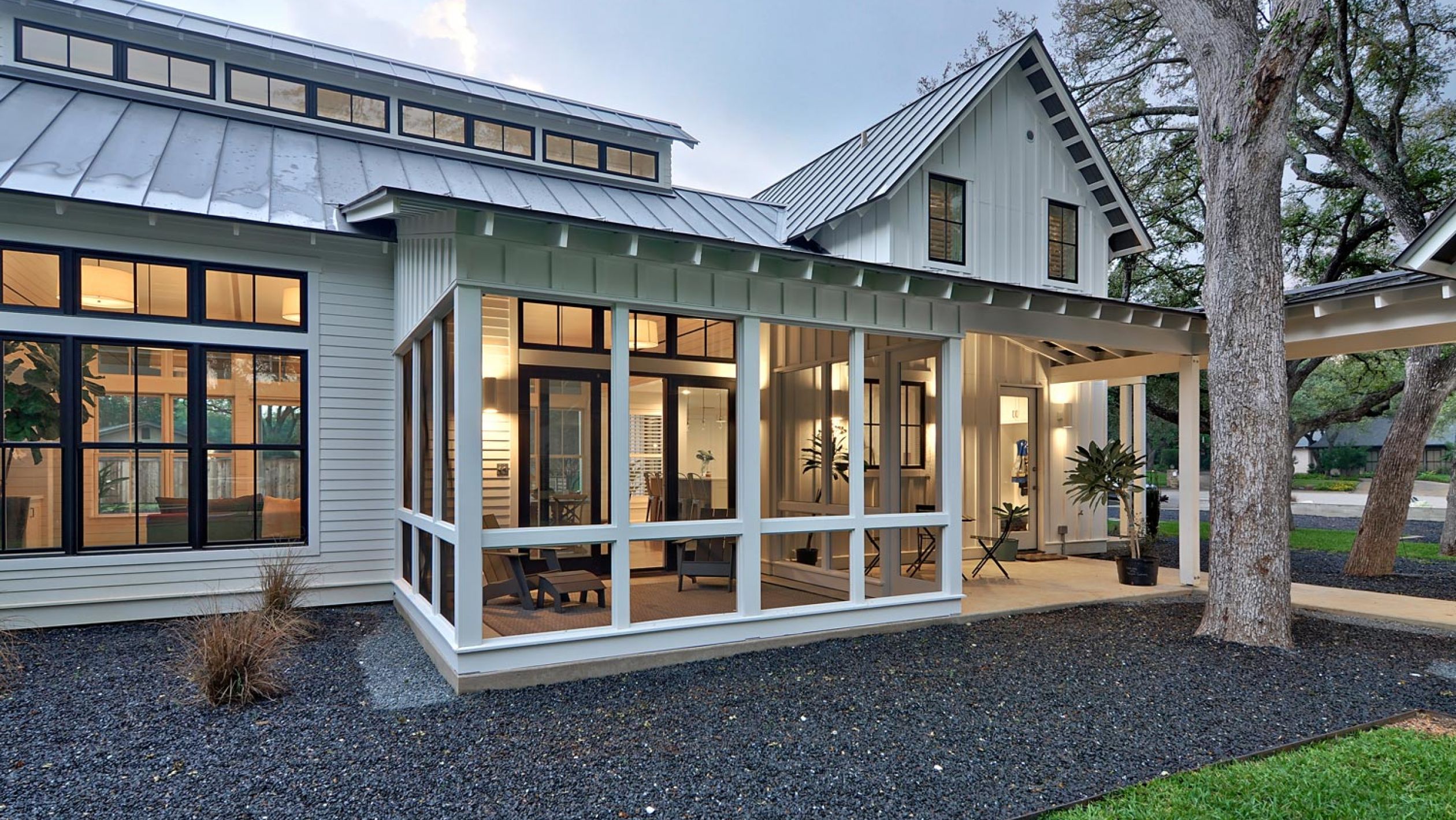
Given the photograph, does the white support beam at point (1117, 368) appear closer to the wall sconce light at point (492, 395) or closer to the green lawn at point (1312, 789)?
the green lawn at point (1312, 789)

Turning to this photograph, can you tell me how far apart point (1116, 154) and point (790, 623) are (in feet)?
45.2

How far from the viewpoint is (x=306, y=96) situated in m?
9.18

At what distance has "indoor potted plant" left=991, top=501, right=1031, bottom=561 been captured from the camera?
838cm

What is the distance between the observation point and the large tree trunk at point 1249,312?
19.5ft

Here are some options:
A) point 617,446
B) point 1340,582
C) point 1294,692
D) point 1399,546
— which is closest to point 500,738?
point 617,446

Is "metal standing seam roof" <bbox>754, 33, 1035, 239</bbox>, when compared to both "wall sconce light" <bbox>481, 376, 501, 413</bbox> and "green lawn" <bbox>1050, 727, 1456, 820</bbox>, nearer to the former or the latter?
"wall sconce light" <bbox>481, 376, 501, 413</bbox>

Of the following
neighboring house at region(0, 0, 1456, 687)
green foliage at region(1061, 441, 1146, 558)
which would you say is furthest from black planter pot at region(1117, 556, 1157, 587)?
neighboring house at region(0, 0, 1456, 687)

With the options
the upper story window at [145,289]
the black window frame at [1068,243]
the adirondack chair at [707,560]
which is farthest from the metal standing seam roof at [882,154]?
the upper story window at [145,289]

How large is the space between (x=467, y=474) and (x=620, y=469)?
104 cm

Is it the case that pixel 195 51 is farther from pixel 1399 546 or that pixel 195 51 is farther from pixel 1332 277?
pixel 1399 546

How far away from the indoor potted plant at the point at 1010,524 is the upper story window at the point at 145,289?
7647 mm

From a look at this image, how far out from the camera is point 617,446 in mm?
5156

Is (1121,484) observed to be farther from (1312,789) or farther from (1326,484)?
(1326,484)

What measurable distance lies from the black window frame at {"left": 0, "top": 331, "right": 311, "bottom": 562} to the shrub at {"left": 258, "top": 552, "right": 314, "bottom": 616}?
7.8 inches
